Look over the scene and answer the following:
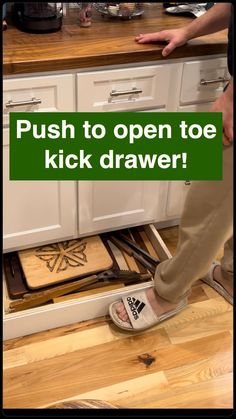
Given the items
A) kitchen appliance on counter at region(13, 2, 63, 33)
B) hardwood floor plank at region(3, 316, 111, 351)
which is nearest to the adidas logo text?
hardwood floor plank at region(3, 316, 111, 351)

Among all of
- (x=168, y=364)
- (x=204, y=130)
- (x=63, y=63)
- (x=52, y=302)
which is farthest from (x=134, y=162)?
(x=168, y=364)

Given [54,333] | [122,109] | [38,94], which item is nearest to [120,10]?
[122,109]

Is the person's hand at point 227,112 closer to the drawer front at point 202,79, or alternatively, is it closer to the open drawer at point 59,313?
the drawer front at point 202,79

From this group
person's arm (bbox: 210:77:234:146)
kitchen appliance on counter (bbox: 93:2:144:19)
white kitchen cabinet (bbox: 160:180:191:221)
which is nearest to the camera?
person's arm (bbox: 210:77:234:146)

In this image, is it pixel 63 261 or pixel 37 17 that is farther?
pixel 63 261

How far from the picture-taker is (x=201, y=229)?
1.46 meters

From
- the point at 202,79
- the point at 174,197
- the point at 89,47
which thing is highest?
the point at 89,47

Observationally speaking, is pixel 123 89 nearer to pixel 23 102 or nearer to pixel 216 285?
pixel 23 102

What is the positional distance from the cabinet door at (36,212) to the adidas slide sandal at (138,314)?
1.12 feet

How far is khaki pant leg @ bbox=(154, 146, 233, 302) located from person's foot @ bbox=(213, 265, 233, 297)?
0.24 m

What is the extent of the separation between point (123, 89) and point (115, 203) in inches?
17.7

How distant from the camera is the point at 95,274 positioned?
179 cm

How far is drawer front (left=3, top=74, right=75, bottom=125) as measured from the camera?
4.85 feet

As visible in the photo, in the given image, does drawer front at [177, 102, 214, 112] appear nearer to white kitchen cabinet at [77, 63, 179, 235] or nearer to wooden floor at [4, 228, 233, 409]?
white kitchen cabinet at [77, 63, 179, 235]
